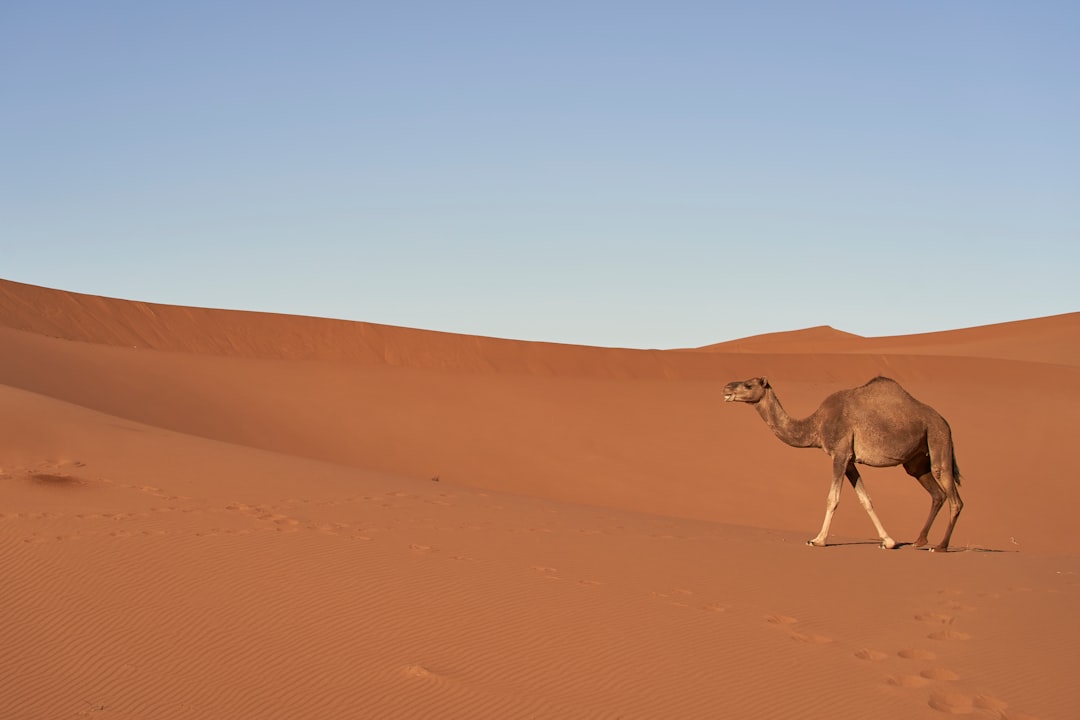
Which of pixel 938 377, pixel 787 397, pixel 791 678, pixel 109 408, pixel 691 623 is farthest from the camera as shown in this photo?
pixel 938 377

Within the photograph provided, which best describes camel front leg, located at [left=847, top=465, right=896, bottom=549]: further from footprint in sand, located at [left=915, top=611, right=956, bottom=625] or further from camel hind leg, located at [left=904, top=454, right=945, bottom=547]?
footprint in sand, located at [left=915, top=611, right=956, bottom=625]

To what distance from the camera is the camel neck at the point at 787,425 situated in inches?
543

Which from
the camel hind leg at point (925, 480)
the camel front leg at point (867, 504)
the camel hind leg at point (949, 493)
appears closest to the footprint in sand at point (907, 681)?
the camel front leg at point (867, 504)

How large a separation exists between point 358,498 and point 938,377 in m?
35.0

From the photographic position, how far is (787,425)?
1399 centimetres

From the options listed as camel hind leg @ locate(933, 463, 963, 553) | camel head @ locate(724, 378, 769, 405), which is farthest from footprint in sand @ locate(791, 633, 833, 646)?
camel head @ locate(724, 378, 769, 405)

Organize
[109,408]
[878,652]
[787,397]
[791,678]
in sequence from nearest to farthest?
1. [791,678]
2. [878,652]
3. [109,408]
4. [787,397]

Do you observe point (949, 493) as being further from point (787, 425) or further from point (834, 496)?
point (787, 425)

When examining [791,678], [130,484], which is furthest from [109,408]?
[791,678]

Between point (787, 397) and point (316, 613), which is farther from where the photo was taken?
point (787, 397)

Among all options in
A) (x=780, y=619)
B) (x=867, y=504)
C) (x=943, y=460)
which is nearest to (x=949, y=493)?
(x=943, y=460)

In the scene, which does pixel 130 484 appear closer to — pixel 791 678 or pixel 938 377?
pixel 791 678

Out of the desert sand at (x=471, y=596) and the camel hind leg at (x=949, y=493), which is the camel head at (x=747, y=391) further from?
the camel hind leg at (x=949, y=493)

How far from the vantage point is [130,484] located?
40.2 feet
